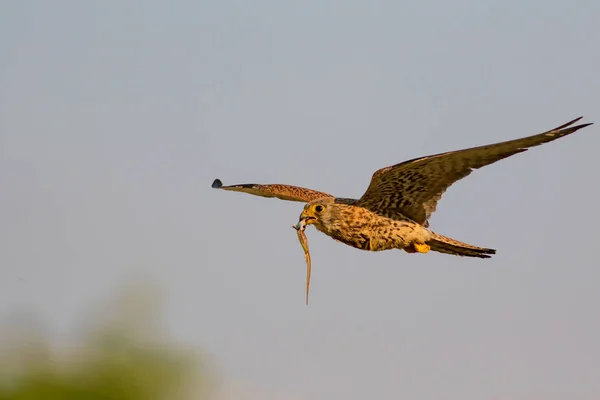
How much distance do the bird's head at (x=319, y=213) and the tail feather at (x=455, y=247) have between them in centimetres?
159

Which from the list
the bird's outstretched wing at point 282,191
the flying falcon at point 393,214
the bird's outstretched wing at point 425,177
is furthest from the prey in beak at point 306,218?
the bird's outstretched wing at point 282,191

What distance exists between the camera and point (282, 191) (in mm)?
19094

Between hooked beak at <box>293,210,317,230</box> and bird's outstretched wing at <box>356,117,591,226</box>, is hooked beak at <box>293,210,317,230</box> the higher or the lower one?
the lower one

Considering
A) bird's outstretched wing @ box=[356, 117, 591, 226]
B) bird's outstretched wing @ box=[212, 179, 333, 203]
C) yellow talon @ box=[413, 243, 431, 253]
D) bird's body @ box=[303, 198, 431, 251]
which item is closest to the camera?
bird's outstretched wing @ box=[356, 117, 591, 226]

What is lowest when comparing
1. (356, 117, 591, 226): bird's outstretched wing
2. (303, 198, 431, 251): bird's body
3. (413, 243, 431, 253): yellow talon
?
(413, 243, 431, 253): yellow talon

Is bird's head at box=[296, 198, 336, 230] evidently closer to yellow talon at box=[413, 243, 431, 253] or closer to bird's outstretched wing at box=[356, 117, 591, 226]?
bird's outstretched wing at box=[356, 117, 591, 226]

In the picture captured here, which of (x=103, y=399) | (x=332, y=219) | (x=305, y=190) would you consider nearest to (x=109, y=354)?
(x=103, y=399)

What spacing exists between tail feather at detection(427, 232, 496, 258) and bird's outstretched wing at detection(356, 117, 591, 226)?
1.14ft

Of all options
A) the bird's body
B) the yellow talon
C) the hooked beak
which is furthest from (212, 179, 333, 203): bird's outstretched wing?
the yellow talon

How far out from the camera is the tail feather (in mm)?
16047

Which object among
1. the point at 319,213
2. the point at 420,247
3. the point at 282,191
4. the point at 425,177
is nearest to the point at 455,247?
the point at 420,247

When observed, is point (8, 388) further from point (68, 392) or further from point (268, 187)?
point (268, 187)

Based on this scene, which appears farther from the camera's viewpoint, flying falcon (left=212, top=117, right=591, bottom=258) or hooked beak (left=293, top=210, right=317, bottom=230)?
hooked beak (left=293, top=210, right=317, bottom=230)

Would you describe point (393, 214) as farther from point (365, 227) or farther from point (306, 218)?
point (306, 218)
